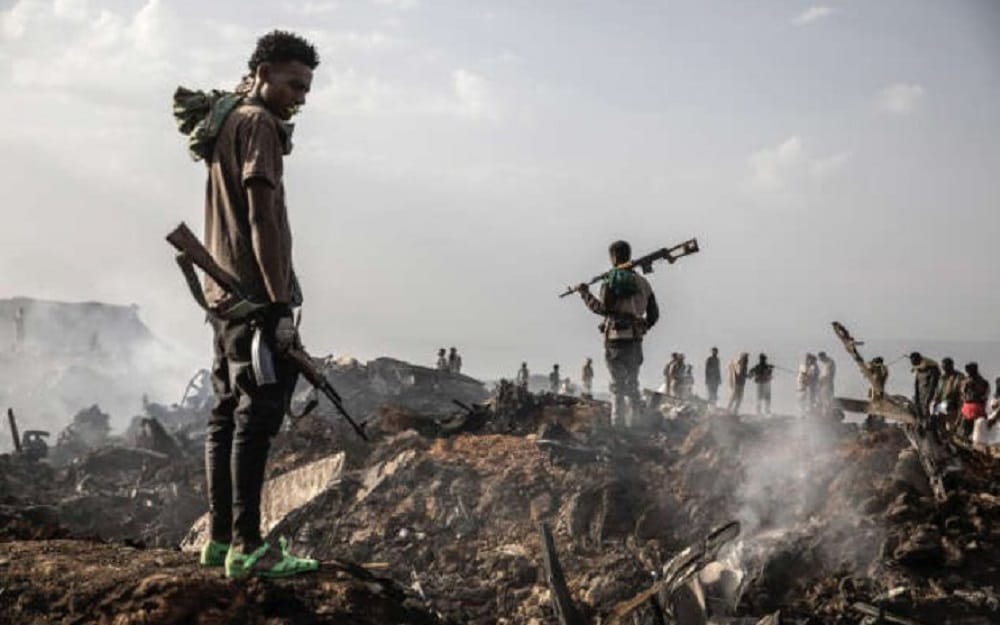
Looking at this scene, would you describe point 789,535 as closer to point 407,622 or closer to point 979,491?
point 979,491

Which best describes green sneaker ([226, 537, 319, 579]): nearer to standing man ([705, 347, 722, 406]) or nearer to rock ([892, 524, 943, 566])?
rock ([892, 524, 943, 566])

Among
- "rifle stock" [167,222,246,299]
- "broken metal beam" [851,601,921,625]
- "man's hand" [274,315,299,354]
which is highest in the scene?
"rifle stock" [167,222,246,299]

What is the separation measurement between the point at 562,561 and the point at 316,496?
10.0 feet

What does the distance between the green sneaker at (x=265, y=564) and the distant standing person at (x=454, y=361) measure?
2330cm

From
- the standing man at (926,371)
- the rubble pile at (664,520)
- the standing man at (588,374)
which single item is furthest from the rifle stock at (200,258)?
the standing man at (588,374)

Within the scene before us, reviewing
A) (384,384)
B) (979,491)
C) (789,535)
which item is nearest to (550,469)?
(789,535)

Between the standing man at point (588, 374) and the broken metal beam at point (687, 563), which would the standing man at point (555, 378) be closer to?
the standing man at point (588, 374)

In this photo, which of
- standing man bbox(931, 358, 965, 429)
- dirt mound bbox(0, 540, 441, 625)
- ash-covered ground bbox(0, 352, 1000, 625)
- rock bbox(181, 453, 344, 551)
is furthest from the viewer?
standing man bbox(931, 358, 965, 429)

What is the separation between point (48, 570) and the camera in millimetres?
2939

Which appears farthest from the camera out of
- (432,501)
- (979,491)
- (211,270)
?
(432,501)

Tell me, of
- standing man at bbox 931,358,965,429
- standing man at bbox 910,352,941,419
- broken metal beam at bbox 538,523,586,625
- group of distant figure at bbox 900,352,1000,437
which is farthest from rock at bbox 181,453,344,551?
standing man at bbox 931,358,965,429

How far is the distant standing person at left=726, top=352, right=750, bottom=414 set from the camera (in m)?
17.6

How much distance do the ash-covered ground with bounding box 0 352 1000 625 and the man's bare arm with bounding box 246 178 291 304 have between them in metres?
1.13

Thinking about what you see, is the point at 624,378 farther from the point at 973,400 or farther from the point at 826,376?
the point at 826,376
